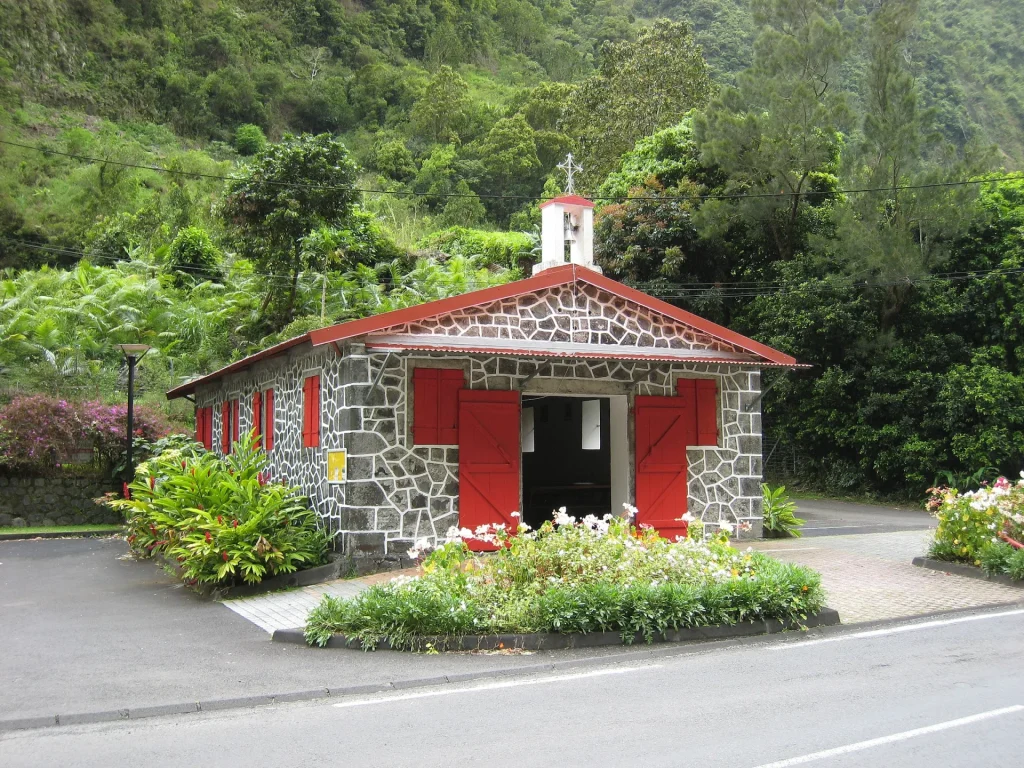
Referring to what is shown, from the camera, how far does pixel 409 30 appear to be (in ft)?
239

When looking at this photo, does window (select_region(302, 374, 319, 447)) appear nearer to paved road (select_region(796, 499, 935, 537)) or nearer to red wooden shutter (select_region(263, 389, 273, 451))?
red wooden shutter (select_region(263, 389, 273, 451))

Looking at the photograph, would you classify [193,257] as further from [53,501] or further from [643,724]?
[643,724]

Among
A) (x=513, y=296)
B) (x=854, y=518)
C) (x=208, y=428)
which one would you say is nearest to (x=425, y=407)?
(x=513, y=296)

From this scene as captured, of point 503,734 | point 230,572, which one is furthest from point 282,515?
point 503,734

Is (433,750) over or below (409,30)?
below

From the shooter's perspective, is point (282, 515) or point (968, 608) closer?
point (968, 608)

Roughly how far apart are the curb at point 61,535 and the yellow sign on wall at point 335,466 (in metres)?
9.62

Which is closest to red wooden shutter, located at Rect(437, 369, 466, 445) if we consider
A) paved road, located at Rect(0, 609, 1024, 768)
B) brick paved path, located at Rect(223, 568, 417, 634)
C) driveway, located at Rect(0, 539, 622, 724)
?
brick paved path, located at Rect(223, 568, 417, 634)

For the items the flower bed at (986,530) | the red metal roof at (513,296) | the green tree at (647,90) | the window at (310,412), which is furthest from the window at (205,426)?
the green tree at (647,90)

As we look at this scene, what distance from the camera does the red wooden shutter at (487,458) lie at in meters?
12.9

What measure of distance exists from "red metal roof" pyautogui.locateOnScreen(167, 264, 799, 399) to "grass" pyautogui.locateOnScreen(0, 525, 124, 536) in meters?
6.91

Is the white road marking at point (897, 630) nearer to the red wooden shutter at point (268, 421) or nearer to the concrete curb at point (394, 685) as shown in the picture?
the concrete curb at point (394, 685)

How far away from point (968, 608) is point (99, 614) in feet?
33.2

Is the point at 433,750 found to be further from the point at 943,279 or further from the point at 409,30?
the point at 409,30
